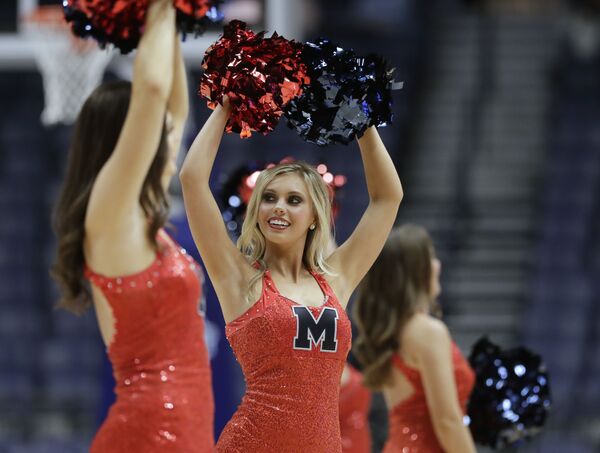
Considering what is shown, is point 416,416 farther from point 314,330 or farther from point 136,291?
point 136,291

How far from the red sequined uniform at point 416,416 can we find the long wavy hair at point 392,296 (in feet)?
0.23

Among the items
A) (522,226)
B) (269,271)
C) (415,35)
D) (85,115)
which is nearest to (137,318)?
(269,271)

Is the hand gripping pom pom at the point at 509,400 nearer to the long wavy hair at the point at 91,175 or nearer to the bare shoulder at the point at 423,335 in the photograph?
the bare shoulder at the point at 423,335

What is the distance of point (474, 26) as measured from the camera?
11688 mm

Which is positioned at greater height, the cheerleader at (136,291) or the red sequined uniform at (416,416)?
the cheerleader at (136,291)

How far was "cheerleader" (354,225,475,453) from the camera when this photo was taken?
3.40 m

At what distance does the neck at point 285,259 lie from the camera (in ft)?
8.76

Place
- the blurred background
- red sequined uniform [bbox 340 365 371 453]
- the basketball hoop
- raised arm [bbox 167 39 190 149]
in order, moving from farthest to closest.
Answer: the blurred background → the basketball hoop → red sequined uniform [bbox 340 365 371 453] → raised arm [bbox 167 39 190 149]

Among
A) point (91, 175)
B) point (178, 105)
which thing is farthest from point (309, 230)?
point (178, 105)

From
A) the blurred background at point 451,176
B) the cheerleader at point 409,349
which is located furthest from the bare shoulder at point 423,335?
the blurred background at point 451,176

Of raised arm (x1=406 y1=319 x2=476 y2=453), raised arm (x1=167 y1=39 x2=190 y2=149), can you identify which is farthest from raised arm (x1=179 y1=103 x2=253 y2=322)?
raised arm (x1=406 y1=319 x2=476 y2=453)

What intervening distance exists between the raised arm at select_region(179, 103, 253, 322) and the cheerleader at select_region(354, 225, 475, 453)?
1.01 m

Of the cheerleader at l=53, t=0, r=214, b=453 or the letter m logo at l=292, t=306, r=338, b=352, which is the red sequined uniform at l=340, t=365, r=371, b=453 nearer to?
the cheerleader at l=53, t=0, r=214, b=453

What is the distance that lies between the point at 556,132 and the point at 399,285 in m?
A: 6.74
